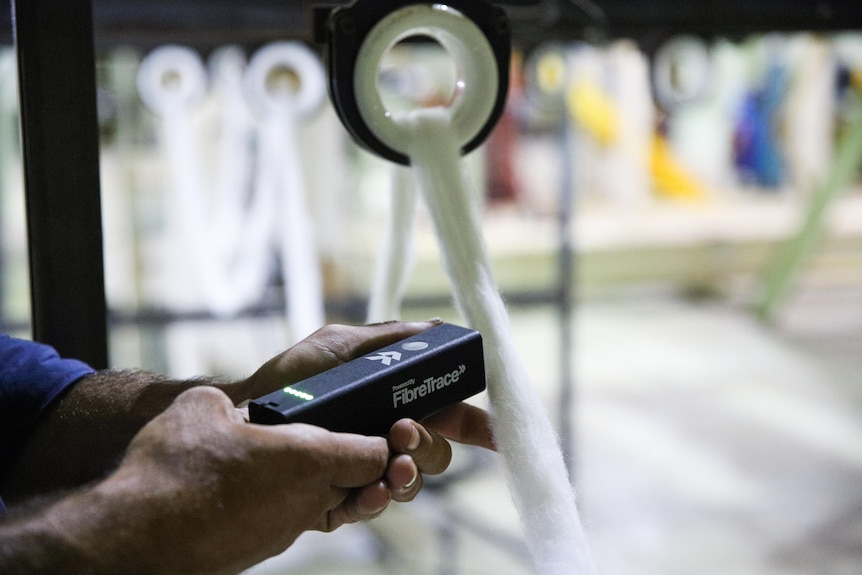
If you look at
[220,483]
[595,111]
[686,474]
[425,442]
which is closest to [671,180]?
[595,111]

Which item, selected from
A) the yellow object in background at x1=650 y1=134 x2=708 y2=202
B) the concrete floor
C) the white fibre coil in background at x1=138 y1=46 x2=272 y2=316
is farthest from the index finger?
the yellow object in background at x1=650 y1=134 x2=708 y2=202

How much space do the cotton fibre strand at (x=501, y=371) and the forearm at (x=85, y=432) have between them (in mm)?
189

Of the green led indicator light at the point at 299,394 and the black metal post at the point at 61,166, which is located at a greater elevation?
the black metal post at the point at 61,166

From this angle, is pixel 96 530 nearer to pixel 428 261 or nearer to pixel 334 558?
pixel 334 558

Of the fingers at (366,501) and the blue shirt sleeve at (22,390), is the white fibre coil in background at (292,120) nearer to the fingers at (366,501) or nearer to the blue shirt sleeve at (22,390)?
the blue shirt sleeve at (22,390)

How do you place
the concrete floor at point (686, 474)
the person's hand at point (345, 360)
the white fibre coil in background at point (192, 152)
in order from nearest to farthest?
the person's hand at point (345, 360)
the white fibre coil in background at point (192, 152)
the concrete floor at point (686, 474)

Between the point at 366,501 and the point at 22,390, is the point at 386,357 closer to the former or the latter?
the point at 366,501

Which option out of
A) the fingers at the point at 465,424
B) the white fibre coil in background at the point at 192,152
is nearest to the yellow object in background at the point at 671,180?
the white fibre coil in background at the point at 192,152

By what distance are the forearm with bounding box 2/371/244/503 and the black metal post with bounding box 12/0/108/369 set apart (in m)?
0.08

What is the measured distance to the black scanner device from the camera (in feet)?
1.38

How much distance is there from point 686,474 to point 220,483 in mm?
2093

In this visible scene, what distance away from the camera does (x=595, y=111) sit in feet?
16.3

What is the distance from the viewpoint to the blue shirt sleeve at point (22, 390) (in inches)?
22.8

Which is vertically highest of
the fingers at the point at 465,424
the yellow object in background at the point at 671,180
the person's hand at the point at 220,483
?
the person's hand at the point at 220,483
